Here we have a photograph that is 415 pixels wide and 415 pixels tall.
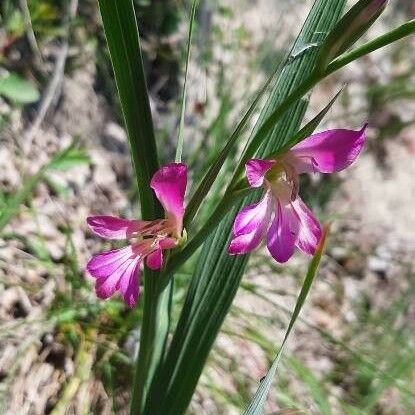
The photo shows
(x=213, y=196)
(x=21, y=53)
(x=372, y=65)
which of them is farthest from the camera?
(x=372, y=65)

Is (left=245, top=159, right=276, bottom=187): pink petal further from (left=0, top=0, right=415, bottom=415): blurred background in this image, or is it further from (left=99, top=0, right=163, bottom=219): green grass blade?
(left=0, top=0, right=415, bottom=415): blurred background

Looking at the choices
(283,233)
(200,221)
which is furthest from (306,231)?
(200,221)

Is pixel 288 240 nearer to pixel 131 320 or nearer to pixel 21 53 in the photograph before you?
pixel 131 320

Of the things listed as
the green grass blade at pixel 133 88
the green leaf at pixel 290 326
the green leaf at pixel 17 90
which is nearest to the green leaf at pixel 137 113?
the green grass blade at pixel 133 88

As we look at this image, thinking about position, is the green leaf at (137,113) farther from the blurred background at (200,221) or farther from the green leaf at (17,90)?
the green leaf at (17,90)

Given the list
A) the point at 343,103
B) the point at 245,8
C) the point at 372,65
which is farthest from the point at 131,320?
the point at 372,65
